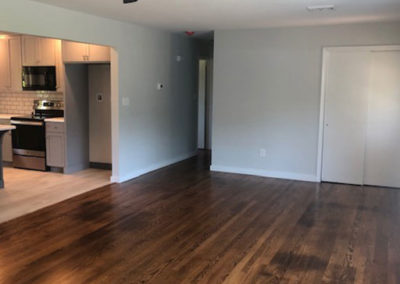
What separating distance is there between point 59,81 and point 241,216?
3.95 m

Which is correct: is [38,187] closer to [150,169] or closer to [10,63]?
[150,169]

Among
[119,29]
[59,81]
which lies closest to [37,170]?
[59,81]

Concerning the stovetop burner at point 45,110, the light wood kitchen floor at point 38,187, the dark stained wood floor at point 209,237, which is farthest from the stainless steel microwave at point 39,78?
the dark stained wood floor at point 209,237

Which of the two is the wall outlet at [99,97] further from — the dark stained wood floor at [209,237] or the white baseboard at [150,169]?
the dark stained wood floor at [209,237]

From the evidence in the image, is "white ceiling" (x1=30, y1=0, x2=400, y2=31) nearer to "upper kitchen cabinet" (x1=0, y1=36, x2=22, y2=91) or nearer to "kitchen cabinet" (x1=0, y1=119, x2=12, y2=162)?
"upper kitchen cabinet" (x1=0, y1=36, x2=22, y2=91)

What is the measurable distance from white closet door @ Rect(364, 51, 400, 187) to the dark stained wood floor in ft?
1.05

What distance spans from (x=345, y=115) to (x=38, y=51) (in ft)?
16.4

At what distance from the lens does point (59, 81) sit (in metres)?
6.55

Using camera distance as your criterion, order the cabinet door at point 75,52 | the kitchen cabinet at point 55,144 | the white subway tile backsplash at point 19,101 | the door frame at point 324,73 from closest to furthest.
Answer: the door frame at point 324,73 < the cabinet door at point 75,52 < the kitchen cabinet at point 55,144 < the white subway tile backsplash at point 19,101

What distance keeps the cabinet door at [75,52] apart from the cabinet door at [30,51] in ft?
2.31

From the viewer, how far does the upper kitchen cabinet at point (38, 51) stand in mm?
6457

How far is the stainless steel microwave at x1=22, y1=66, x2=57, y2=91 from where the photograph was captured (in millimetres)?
6508

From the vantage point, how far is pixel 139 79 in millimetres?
6180

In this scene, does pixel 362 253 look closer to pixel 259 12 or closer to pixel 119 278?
pixel 119 278
